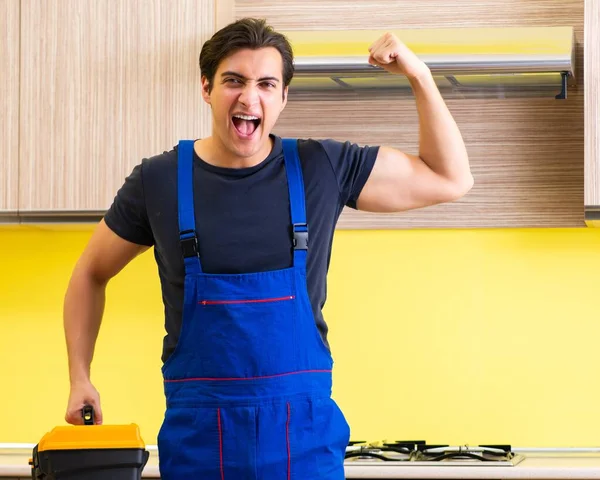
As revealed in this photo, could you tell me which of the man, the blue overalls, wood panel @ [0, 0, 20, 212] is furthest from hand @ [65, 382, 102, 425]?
→ wood panel @ [0, 0, 20, 212]

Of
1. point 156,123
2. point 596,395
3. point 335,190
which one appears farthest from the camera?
point 596,395

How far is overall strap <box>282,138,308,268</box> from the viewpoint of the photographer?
1.81 meters

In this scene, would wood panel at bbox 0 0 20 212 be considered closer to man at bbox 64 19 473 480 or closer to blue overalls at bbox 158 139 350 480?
man at bbox 64 19 473 480

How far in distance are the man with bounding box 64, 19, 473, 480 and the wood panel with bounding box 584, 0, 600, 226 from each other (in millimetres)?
729

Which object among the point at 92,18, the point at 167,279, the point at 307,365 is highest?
the point at 92,18

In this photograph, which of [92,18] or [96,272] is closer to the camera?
[96,272]

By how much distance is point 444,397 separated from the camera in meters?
2.91

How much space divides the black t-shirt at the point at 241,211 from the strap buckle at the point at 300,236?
0.01 m

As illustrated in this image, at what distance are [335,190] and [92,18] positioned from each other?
1094 millimetres

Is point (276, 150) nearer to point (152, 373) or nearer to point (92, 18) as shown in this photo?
point (92, 18)

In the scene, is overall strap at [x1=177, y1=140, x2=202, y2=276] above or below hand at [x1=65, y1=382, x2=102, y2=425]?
above

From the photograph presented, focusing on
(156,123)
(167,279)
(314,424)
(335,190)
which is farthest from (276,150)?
(156,123)

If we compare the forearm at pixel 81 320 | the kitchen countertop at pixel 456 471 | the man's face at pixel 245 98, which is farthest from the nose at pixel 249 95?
the kitchen countertop at pixel 456 471

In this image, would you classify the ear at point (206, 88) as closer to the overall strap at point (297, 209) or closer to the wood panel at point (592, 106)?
the overall strap at point (297, 209)
